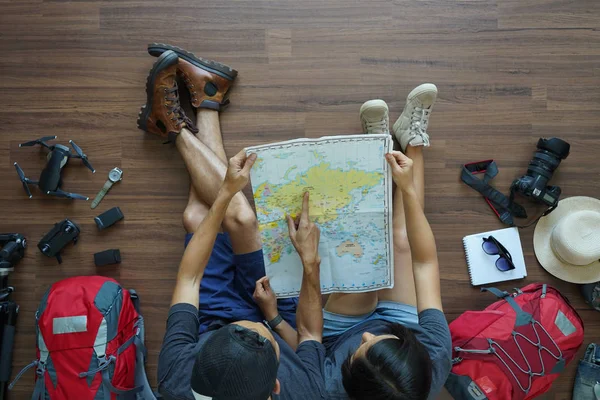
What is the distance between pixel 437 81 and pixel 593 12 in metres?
0.64

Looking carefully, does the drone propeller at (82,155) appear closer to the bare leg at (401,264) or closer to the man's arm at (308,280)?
the man's arm at (308,280)

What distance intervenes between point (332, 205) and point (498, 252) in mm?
721

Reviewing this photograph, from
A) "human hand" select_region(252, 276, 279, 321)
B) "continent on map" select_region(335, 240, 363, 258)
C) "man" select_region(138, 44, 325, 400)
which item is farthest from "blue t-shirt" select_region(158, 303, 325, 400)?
"continent on map" select_region(335, 240, 363, 258)

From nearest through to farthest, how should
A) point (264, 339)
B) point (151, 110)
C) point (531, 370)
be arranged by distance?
point (264, 339), point (531, 370), point (151, 110)

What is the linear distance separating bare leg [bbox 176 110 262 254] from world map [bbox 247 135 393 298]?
0.46ft

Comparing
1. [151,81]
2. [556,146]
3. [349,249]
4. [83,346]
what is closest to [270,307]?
[349,249]

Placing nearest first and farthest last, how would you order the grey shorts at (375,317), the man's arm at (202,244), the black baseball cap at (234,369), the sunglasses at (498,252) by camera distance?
the black baseball cap at (234,369)
the man's arm at (202,244)
the grey shorts at (375,317)
the sunglasses at (498,252)

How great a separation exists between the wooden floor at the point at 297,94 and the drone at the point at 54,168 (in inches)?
1.6

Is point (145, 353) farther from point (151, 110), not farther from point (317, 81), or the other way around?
point (317, 81)

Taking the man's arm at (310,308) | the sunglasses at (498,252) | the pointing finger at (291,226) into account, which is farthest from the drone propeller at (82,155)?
the sunglasses at (498,252)

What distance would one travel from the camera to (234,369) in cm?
97

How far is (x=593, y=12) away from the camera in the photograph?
5.78ft

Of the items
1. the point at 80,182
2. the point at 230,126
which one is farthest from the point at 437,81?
the point at 80,182

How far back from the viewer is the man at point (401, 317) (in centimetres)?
107
